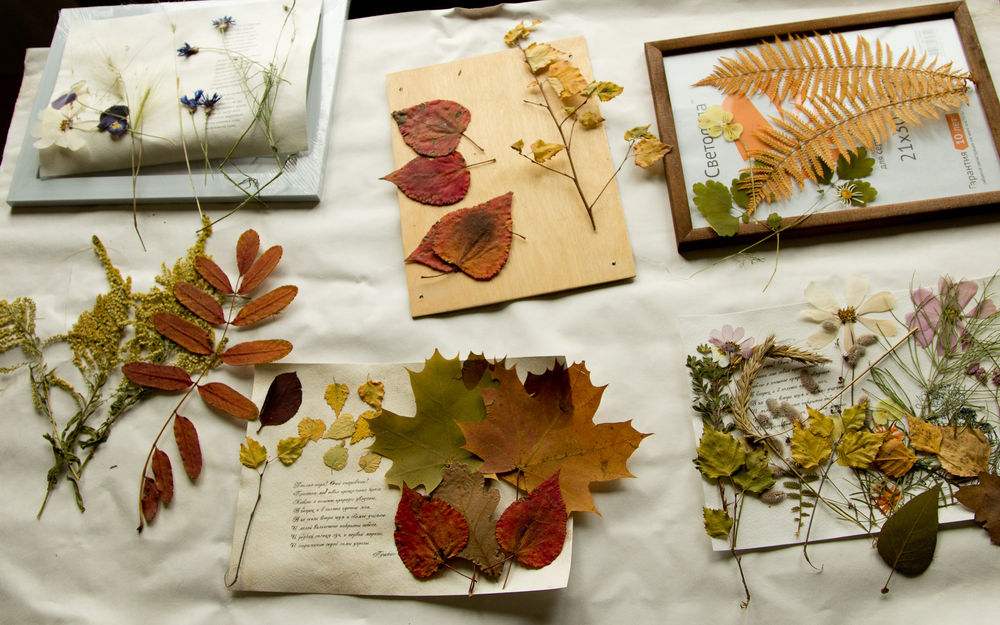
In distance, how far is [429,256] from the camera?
3.00 ft

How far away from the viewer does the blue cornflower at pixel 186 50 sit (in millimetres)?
1007

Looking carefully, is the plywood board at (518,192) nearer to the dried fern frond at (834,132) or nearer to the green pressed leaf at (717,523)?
the dried fern frond at (834,132)

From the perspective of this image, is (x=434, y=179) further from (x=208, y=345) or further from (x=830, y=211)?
(x=830, y=211)

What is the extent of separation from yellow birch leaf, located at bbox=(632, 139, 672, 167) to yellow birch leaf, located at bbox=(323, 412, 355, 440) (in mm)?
536

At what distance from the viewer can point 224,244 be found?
95 cm

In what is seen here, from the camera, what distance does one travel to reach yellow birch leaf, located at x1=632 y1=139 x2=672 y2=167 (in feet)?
2.94

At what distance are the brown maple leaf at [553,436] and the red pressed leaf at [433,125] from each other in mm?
372

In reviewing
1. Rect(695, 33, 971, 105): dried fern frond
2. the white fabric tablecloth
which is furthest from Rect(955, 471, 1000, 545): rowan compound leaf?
Rect(695, 33, 971, 105): dried fern frond

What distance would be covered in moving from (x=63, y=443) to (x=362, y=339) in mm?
432

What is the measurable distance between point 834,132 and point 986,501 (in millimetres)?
510

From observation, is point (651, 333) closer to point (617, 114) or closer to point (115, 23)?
point (617, 114)

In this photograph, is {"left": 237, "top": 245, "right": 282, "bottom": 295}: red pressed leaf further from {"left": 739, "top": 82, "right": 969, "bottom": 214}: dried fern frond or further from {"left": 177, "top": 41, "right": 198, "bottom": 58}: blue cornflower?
{"left": 739, "top": 82, "right": 969, "bottom": 214}: dried fern frond

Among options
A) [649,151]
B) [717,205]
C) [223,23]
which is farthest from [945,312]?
[223,23]

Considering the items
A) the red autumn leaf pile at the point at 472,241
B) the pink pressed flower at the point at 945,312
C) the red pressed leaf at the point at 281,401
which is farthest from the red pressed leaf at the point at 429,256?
the pink pressed flower at the point at 945,312
